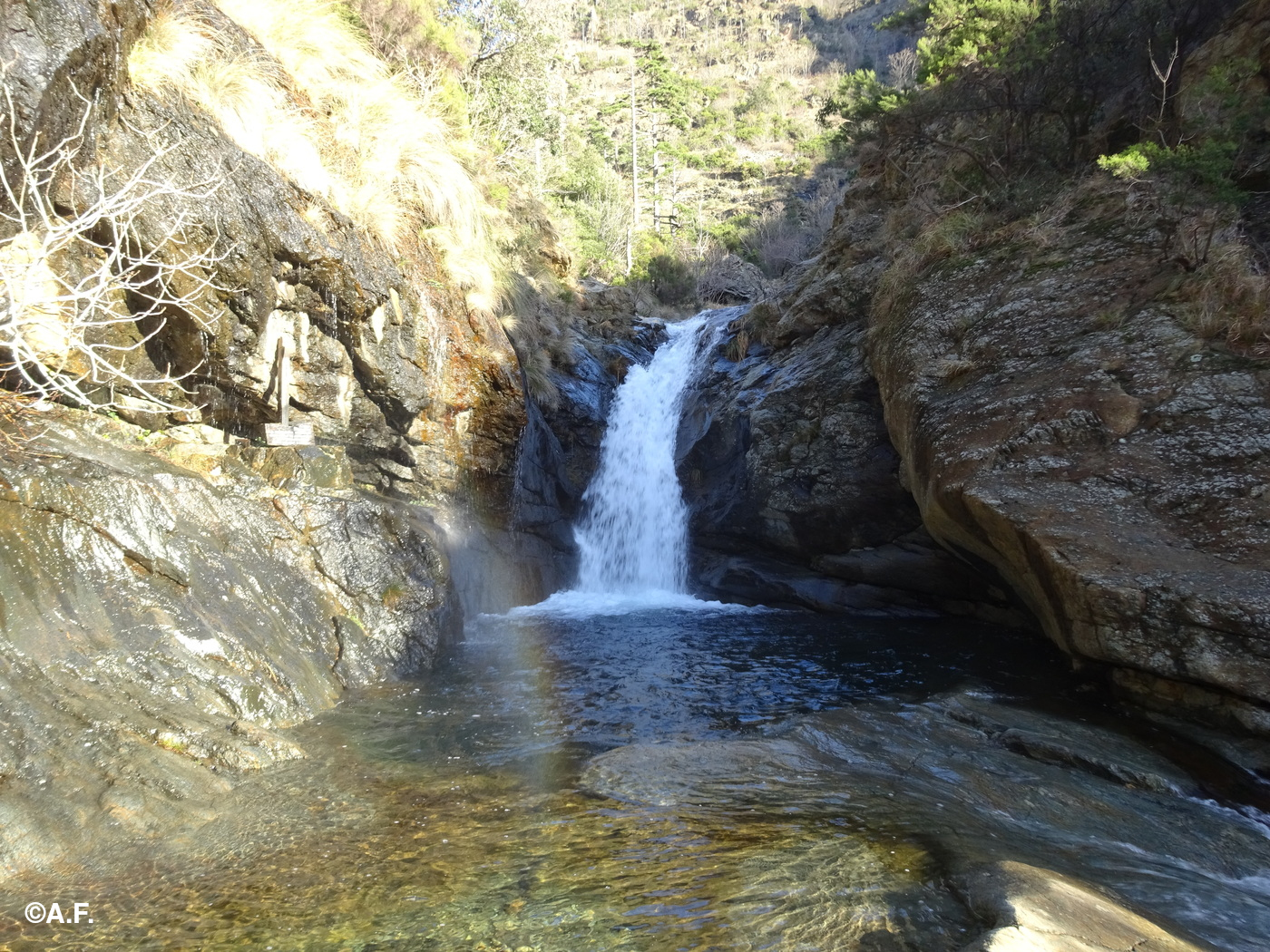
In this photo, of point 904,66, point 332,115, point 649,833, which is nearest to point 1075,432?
point 649,833

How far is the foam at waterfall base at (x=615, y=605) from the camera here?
1089cm

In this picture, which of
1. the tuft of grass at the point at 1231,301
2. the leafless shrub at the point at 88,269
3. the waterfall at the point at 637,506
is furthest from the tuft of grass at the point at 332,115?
the tuft of grass at the point at 1231,301

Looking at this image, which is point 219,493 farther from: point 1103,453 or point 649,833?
point 1103,453

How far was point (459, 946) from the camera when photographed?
2.99 meters

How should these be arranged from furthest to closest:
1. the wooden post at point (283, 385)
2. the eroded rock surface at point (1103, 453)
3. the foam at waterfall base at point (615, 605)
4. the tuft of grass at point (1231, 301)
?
the foam at waterfall base at point (615, 605), the wooden post at point (283, 385), the tuft of grass at point (1231, 301), the eroded rock surface at point (1103, 453)

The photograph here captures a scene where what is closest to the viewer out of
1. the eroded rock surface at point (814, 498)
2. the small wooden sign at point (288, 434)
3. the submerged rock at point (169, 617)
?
the submerged rock at point (169, 617)

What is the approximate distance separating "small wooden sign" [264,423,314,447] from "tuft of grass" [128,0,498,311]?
2.91 m

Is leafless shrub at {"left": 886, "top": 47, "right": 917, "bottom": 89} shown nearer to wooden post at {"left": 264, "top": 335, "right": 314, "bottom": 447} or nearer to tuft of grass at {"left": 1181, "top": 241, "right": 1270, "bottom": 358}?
tuft of grass at {"left": 1181, "top": 241, "right": 1270, "bottom": 358}

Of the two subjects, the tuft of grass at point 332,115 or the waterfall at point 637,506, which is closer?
the tuft of grass at point 332,115

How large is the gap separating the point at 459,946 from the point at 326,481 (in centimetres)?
591

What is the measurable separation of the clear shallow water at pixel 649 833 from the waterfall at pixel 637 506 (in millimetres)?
6215

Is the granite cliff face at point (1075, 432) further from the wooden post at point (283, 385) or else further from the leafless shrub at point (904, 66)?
the leafless shrub at point (904, 66)

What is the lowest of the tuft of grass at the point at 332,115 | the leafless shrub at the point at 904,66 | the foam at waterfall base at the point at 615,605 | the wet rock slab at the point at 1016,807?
the wet rock slab at the point at 1016,807

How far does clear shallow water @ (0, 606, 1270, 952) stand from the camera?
311 cm
